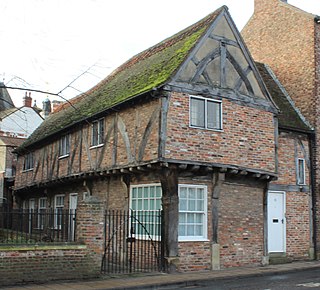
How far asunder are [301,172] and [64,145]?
10.7 metres

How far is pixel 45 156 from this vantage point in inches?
961

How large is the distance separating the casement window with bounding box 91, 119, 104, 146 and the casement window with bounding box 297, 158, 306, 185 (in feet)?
26.3

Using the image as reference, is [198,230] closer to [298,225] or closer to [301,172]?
[298,225]

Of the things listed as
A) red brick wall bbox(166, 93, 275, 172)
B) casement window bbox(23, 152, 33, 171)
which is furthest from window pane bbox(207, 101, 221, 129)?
casement window bbox(23, 152, 33, 171)

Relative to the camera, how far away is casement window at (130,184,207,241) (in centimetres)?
1477

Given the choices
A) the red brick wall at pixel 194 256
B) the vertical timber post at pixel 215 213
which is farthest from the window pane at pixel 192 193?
the red brick wall at pixel 194 256

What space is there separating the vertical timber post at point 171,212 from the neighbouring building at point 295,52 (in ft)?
24.9

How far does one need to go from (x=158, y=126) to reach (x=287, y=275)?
624 centimetres

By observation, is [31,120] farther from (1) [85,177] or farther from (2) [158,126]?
(2) [158,126]

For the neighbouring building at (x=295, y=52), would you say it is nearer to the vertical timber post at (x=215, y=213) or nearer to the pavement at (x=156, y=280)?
the pavement at (x=156, y=280)

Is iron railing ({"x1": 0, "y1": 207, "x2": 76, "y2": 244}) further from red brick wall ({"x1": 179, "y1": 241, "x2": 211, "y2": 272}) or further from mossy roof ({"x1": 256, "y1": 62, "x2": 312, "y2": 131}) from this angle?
mossy roof ({"x1": 256, "y1": 62, "x2": 312, "y2": 131})

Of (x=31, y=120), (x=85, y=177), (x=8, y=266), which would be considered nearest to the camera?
(x=8, y=266)

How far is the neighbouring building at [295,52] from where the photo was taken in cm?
1956

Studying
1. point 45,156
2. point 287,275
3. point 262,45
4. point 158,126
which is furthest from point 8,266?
point 262,45
